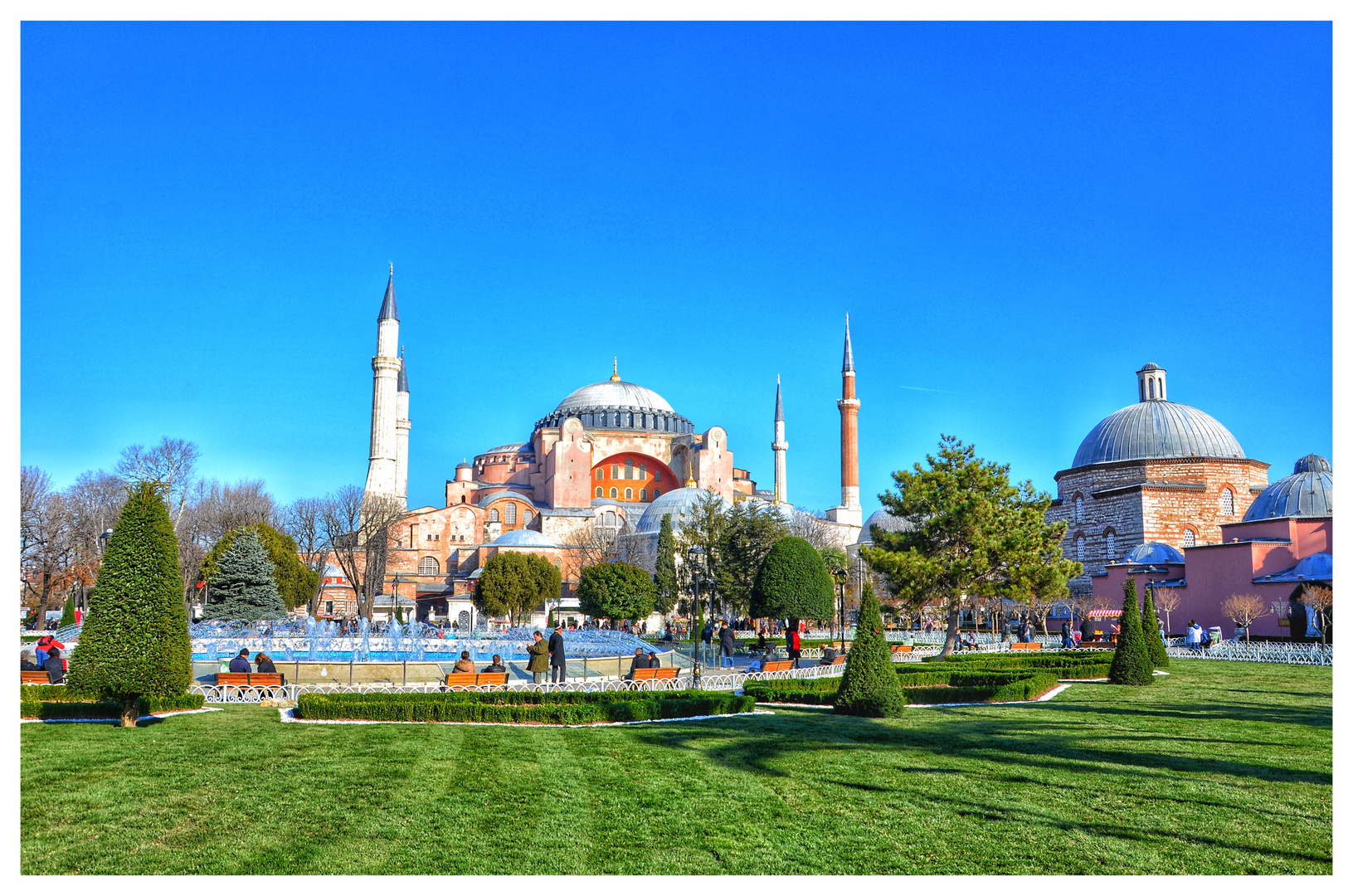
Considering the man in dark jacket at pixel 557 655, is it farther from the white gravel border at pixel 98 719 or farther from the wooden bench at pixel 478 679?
the white gravel border at pixel 98 719

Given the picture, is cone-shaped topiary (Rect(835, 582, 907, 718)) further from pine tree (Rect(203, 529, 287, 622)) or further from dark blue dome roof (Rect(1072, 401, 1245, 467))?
dark blue dome roof (Rect(1072, 401, 1245, 467))

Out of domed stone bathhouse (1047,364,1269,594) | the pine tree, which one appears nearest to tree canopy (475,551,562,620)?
the pine tree

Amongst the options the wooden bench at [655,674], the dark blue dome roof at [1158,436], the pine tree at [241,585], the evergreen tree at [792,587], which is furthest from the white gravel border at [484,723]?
the dark blue dome roof at [1158,436]

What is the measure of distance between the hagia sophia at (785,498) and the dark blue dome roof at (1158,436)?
0.06m

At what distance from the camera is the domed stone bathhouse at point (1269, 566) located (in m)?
20.9

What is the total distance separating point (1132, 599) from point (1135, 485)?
65.3ft

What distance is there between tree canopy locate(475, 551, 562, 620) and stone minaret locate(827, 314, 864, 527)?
2283 centimetres

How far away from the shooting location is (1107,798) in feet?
18.3

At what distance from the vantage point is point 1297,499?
25156 mm

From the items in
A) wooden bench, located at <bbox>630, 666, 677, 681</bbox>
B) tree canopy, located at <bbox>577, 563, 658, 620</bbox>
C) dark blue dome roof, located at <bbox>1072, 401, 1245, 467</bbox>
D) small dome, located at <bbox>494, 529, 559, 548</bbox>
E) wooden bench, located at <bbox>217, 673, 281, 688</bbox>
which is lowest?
tree canopy, located at <bbox>577, 563, 658, 620</bbox>

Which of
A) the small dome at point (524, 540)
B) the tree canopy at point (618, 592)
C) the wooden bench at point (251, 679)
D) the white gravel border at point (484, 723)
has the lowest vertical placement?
the tree canopy at point (618, 592)

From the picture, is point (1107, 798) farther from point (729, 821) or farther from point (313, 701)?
point (313, 701)

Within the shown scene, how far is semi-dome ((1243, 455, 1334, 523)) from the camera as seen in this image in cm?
2473

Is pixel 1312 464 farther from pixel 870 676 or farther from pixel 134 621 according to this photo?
pixel 134 621
